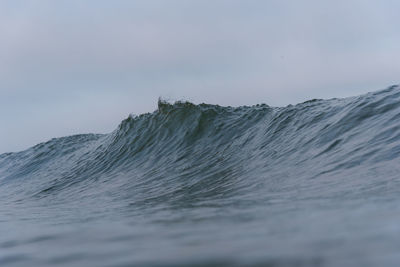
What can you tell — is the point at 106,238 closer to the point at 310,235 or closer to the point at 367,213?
the point at 310,235

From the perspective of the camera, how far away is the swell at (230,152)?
510cm

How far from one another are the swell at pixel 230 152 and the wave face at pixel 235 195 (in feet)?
0.13

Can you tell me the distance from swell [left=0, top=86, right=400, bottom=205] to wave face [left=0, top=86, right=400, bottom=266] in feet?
0.13

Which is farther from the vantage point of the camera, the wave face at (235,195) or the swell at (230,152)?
the swell at (230,152)

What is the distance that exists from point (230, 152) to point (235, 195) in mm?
3873

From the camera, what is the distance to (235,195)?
4.48 metres

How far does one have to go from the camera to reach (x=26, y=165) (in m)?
14.8

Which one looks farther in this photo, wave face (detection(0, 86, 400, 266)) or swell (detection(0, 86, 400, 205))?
swell (detection(0, 86, 400, 205))

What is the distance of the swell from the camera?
5102mm

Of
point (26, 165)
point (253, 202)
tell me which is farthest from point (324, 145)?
point (26, 165)

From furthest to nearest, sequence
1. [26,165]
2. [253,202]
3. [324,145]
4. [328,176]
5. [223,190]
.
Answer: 1. [26,165]
2. [324,145]
3. [223,190]
4. [328,176]
5. [253,202]

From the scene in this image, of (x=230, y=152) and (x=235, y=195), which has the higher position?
(x=230, y=152)

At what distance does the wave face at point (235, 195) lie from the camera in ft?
6.84

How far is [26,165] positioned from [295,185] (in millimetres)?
12642
